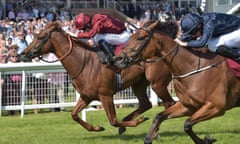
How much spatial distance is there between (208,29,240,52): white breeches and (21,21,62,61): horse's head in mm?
2795

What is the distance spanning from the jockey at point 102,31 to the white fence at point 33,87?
3.46 meters

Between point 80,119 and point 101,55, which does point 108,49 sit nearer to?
point 101,55

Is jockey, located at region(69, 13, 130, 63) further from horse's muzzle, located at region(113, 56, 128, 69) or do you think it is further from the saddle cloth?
the saddle cloth

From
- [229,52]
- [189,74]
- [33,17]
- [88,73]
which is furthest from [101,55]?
[33,17]

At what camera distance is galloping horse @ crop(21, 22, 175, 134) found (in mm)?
9680

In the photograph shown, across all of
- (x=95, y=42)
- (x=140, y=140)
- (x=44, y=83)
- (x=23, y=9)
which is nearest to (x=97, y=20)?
(x=95, y=42)

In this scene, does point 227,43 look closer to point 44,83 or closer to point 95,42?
point 95,42

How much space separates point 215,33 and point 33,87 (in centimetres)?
611

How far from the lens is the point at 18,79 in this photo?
13.5 m

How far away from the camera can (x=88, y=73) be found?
32.0ft

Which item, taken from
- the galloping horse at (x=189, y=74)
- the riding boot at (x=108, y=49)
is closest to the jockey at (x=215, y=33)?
the galloping horse at (x=189, y=74)

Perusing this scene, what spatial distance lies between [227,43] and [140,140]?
7.37ft

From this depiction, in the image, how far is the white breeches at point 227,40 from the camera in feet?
27.0

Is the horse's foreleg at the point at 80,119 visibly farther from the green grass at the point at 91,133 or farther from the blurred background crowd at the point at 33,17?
the blurred background crowd at the point at 33,17
